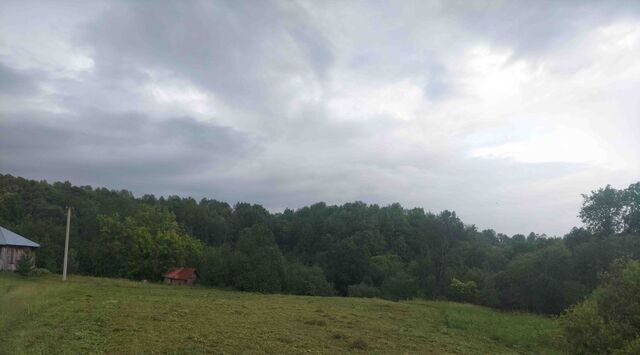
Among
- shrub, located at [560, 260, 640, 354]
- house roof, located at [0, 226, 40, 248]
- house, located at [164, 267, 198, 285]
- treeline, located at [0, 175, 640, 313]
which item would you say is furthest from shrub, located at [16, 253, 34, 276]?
shrub, located at [560, 260, 640, 354]

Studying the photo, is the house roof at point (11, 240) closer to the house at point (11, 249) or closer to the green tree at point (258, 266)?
the house at point (11, 249)

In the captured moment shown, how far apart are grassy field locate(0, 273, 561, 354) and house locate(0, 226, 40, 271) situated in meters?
17.6

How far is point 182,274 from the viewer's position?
5547 centimetres

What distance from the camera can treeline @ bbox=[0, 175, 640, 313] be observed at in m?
37.7

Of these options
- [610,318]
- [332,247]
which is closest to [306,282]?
[332,247]

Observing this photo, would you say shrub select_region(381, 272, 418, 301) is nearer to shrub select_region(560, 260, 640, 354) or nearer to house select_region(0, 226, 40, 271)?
house select_region(0, 226, 40, 271)

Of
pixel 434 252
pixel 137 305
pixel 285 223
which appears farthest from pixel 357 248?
pixel 137 305

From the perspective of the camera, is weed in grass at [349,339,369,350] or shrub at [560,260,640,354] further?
weed in grass at [349,339,369,350]

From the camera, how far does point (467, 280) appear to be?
5188 cm

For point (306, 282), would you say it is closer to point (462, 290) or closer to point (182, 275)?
point (182, 275)

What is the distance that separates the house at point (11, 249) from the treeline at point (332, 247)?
9.45 m

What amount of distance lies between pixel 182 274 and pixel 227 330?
A: 41890 millimetres

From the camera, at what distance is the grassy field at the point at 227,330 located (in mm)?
13195

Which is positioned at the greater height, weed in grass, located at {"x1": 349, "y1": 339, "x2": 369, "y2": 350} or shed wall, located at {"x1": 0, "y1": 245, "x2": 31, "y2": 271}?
shed wall, located at {"x1": 0, "y1": 245, "x2": 31, "y2": 271}
